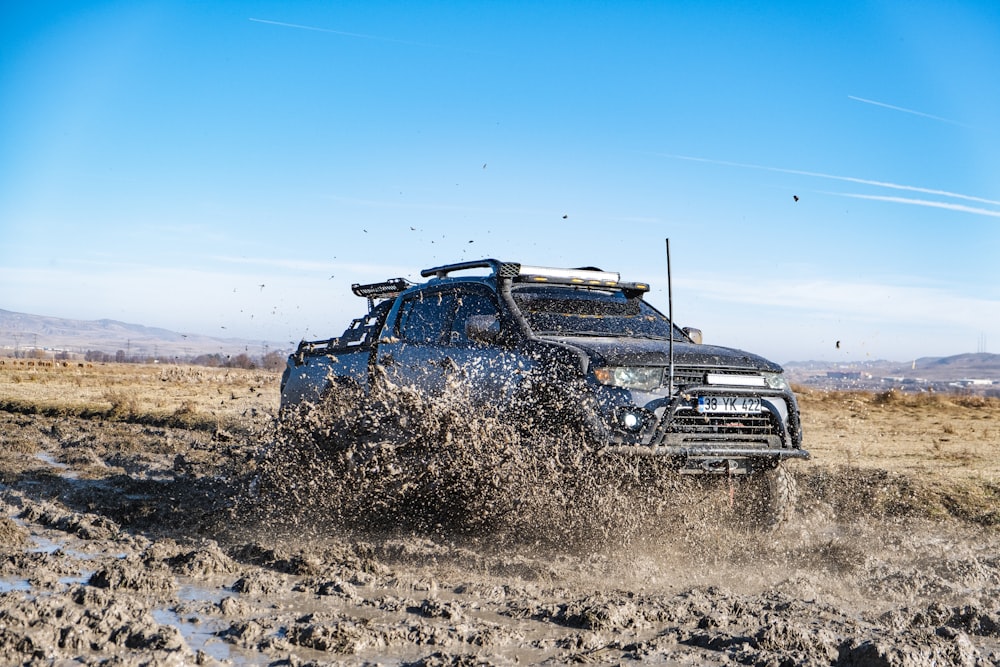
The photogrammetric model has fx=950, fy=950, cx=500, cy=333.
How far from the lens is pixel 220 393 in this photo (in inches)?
1221

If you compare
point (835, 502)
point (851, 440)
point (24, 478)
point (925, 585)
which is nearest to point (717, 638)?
point (925, 585)

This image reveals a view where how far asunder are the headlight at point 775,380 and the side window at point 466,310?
6.91ft

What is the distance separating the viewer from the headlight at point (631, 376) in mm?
6395

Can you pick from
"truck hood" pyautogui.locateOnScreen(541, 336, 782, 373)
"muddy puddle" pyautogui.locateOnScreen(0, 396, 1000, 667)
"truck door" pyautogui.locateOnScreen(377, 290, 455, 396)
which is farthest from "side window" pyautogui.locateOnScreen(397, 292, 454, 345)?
"truck hood" pyautogui.locateOnScreen(541, 336, 782, 373)

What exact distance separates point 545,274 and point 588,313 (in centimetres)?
48

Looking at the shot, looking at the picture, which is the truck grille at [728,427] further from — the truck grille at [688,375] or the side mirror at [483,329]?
the side mirror at [483,329]

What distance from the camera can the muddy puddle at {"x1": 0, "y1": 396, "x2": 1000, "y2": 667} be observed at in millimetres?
4453

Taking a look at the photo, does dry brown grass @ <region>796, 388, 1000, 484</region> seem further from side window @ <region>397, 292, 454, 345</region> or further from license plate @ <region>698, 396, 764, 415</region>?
side window @ <region>397, 292, 454, 345</region>

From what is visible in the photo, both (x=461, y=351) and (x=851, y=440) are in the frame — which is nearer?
(x=461, y=351)

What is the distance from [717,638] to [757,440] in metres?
2.41

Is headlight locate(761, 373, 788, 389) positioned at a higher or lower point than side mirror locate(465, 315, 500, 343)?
lower

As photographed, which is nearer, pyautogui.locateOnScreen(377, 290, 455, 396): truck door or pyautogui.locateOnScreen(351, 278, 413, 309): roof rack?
pyautogui.locateOnScreen(377, 290, 455, 396): truck door

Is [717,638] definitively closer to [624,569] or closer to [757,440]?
[624,569]

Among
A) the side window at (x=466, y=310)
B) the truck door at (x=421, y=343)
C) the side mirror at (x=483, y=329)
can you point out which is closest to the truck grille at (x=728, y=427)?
the side mirror at (x=483, y=329)
